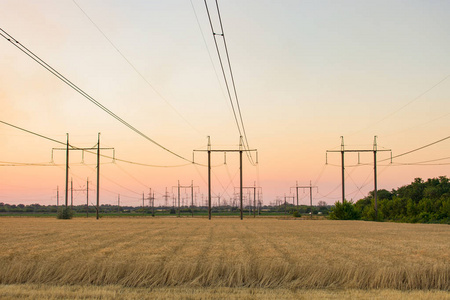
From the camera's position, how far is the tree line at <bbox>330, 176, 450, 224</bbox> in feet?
287

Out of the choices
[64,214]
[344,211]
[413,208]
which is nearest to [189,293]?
[64,214]

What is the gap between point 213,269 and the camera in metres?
20.3

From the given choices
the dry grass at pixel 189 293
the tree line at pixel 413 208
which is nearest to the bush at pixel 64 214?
the tree line at pixel 413 208

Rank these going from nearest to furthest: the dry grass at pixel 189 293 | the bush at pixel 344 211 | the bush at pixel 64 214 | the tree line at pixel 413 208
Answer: the dry grass at pixel 189 293 → the tree line at pixel 413 208 → the bush at pixel 64 214 → the bush at pixel 344 211

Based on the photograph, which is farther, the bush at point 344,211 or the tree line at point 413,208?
the bush at point 344,211

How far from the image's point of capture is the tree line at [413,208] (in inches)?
3447

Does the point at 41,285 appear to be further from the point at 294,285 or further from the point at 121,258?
the point at 294,285

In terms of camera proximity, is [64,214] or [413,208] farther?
[413,208]

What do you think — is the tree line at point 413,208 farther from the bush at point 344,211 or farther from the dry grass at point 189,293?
the dry grass at point 189,293

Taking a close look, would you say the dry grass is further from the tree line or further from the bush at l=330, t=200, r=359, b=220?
the bush at l=330, t=200, r=359, b=220

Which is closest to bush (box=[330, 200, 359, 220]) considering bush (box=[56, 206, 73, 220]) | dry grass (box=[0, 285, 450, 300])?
bush (box=[56, 206, 73, 220])

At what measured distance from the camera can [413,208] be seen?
9988 cm

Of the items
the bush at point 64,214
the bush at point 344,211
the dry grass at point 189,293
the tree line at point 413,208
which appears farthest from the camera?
the bush at point 344,211

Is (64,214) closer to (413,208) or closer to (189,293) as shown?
(413,208)
